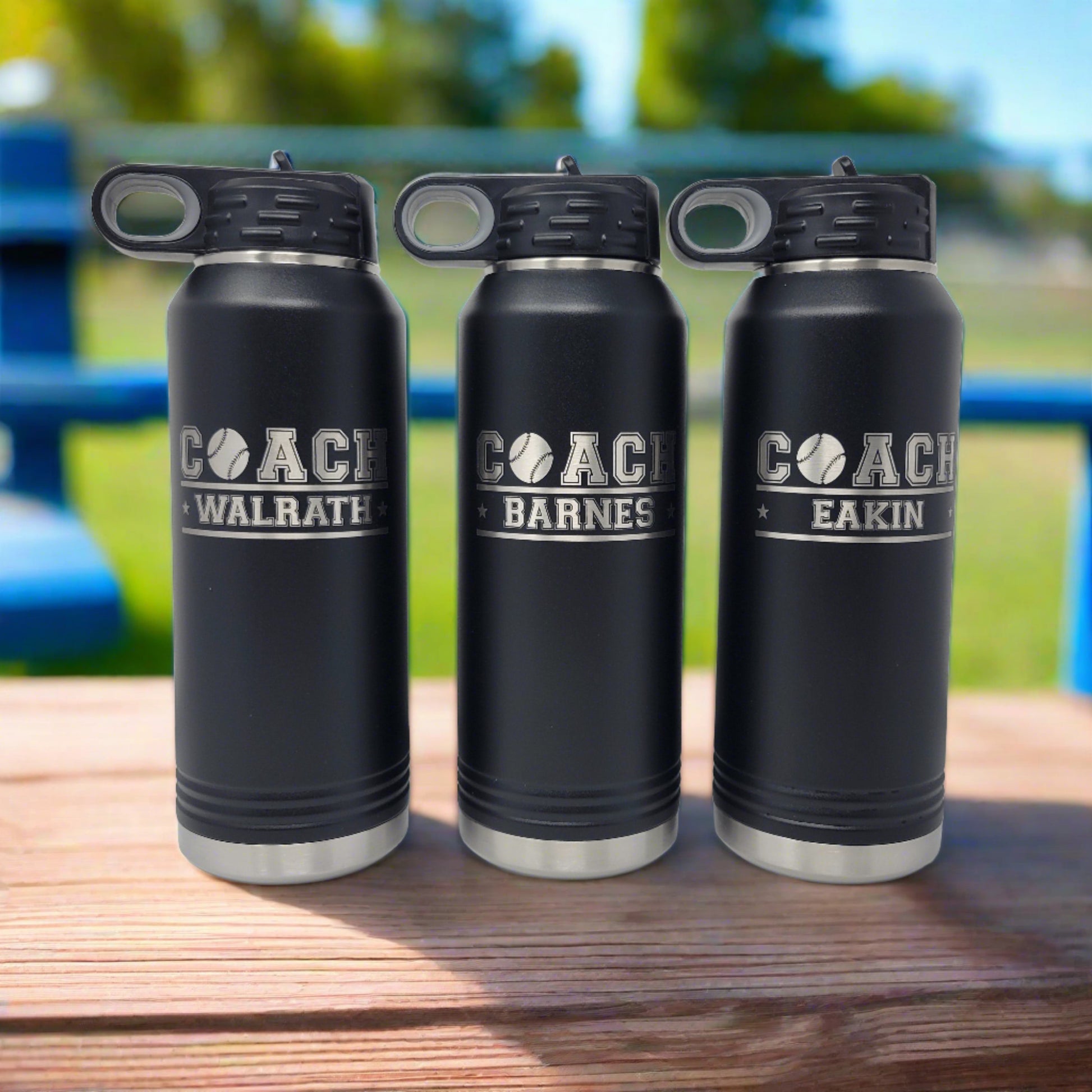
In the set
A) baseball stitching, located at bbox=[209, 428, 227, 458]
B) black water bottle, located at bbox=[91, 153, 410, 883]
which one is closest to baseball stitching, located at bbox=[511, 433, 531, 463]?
black water bottle, located at bbox=[91, 153, 410, 883]

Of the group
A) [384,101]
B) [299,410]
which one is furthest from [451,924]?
Answer: [384,101]

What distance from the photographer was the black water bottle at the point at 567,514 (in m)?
0.77

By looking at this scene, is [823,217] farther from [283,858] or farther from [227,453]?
[283,858]

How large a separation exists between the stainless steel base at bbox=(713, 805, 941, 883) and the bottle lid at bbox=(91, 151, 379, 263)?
54 cm

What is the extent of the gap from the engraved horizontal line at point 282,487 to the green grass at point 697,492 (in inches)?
11.2

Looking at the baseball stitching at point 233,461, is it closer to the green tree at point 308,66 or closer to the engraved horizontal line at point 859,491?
the engraved horizontal line at point 859,491

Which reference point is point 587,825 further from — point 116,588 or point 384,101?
point 384,101

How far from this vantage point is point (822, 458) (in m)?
0.78

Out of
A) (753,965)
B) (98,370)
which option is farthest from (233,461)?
(98,370)

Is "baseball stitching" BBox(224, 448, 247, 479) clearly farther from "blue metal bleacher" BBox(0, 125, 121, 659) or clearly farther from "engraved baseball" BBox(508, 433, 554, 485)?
"blue metal bleacher" BBox(0, 125, 121, 659)

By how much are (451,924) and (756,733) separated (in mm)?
267

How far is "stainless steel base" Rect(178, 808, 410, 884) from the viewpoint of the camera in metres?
0.82

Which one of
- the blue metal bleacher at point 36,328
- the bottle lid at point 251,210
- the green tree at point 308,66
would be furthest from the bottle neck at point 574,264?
the green tree at point 308,66

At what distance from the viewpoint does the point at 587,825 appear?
0.82 metres
